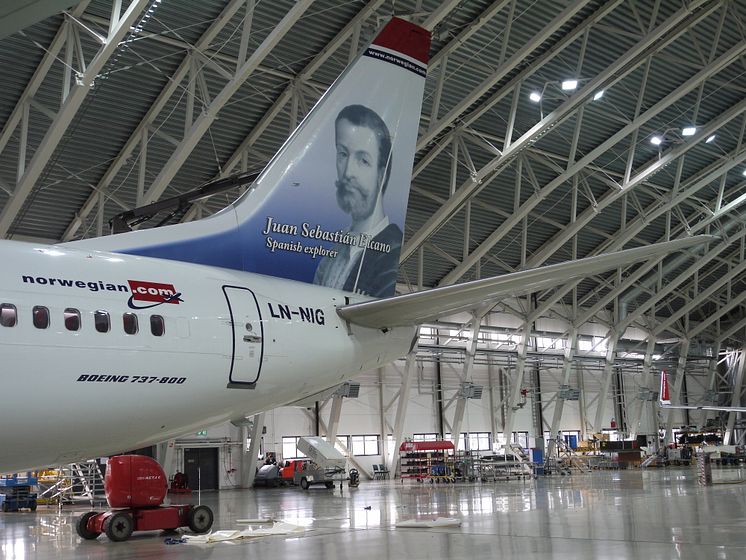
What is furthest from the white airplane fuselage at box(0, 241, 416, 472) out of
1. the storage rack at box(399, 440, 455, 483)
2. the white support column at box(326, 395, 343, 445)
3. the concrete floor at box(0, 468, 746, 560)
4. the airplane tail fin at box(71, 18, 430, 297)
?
the storage rack at box(399, 440, 455, 483)

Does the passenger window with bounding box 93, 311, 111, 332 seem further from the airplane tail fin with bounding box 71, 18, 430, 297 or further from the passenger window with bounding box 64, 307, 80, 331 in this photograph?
the airplane tail fin with bounding box 71, 18, 430, 297

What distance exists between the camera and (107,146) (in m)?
29.8

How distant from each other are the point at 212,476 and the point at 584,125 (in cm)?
2868

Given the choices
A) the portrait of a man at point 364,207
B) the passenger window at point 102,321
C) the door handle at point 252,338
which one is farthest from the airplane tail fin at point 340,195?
the passenger window at point 102,321

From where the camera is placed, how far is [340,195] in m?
11.9

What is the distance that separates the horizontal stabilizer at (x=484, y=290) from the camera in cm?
924

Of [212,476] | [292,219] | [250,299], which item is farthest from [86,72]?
[212,476]

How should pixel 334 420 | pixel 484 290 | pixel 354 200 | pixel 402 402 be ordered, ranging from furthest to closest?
pixel 334 420, pixel 402 402, pixel 354 200, pixel 484 290

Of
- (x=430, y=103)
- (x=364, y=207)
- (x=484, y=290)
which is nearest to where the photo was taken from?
(x=484, y=290)

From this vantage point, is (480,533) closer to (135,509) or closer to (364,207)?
(364,207)

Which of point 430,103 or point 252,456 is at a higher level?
point 430,103

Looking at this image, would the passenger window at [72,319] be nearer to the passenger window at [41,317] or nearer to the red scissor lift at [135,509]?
the passenger window at [41,317]

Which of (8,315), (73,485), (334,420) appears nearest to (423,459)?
(334,420)

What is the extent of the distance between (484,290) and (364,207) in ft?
10.2
